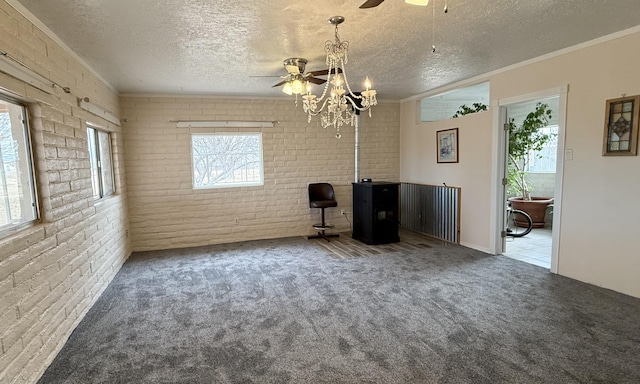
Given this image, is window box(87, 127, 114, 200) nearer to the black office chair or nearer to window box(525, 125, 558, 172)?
the black office chair

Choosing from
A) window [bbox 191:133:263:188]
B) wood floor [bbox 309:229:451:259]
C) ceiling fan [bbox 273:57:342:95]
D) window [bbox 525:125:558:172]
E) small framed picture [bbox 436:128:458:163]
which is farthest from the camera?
window [bbox 525:125:558:172]

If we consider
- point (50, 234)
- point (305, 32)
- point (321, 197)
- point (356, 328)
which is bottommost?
point (356, 328)

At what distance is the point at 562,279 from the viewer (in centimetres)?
332

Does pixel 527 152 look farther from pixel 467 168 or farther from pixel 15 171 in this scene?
pixel 15 171

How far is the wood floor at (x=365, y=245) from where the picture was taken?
176 inches

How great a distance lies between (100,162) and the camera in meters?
3.79

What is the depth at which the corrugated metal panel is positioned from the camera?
482 centimetres

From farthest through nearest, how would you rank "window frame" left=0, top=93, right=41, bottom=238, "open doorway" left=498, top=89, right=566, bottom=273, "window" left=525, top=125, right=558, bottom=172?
"window" left=525, top=125, right=558, bottom=172 → "open doorway" left=498, top=89, right=566, bottom=273 → "window frame" left=0, top=93, right=41, bottom=238

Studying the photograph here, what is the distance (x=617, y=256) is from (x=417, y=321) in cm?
205

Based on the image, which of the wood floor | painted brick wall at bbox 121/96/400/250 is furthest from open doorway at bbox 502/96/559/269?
painted brick wall at bbox 121/96/400/250

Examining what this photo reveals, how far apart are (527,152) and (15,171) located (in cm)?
672

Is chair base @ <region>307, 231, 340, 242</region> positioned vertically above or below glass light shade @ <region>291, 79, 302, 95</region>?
below

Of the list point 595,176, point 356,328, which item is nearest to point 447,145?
point 595,176

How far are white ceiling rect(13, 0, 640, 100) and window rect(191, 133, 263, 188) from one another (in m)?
1.35
